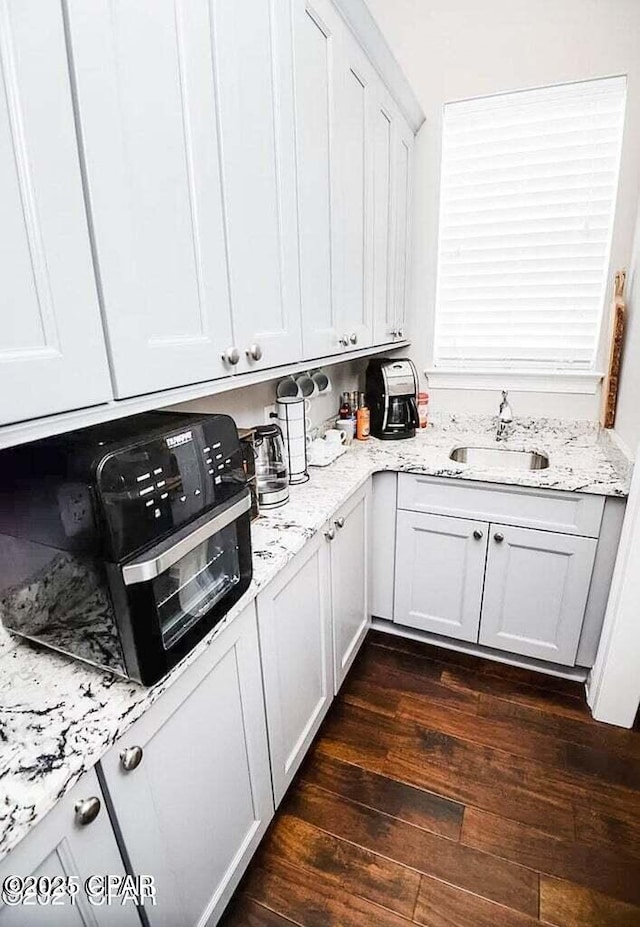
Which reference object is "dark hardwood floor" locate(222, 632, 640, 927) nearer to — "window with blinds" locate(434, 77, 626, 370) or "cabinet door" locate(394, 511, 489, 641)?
"cabinet door" locate(394, 511, 489, 641)

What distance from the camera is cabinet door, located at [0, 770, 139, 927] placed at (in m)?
0.56

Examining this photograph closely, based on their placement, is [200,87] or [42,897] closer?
[42,897]

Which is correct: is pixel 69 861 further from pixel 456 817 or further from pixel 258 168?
pixel 258 168

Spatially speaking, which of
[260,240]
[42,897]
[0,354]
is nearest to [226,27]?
[260,240]

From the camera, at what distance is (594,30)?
1822 millimetres

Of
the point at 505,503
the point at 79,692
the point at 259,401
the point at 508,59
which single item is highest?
the point at 508,59

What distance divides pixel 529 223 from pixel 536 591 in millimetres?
1629

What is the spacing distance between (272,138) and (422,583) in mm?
1667

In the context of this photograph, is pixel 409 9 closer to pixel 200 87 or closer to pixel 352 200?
pixel 352 200

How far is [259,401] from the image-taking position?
1722 mm

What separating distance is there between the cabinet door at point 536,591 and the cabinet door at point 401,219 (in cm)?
112

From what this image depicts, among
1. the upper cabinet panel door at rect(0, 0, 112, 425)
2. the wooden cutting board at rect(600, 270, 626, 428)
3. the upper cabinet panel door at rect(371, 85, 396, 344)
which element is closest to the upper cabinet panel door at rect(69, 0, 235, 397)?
the upper cabinet panel door at rect(0, 0, 112, 425)

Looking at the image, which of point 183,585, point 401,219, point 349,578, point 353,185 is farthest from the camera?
point 401,219

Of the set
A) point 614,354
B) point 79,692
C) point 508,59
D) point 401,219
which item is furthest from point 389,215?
point 79,692
